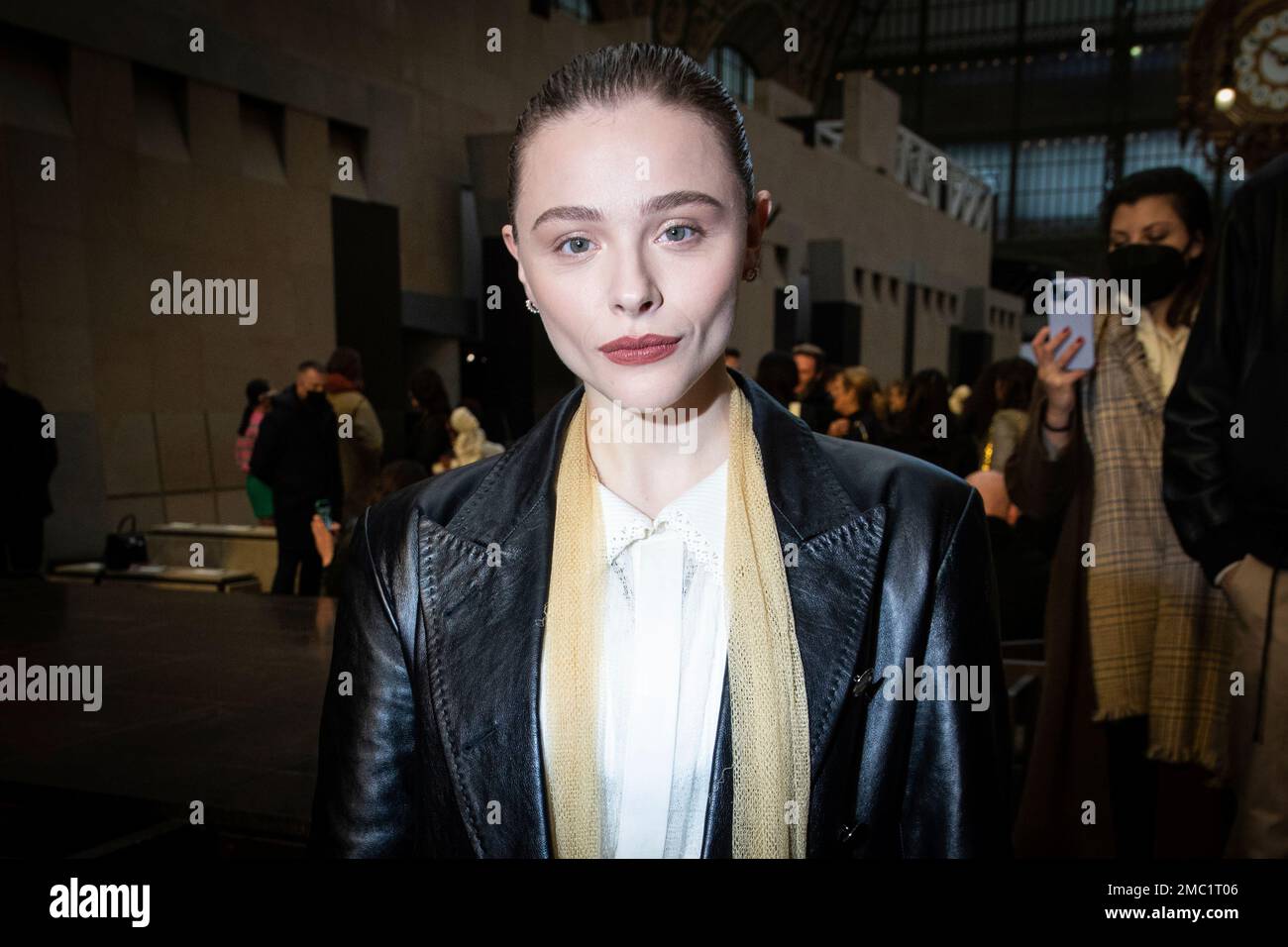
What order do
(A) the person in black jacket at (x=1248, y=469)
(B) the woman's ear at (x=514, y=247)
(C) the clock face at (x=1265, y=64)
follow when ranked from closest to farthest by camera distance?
(B) the woman's ear at (x=514, y=247) < (A) the person in black jacket at (x=1248, y=469) < (C) the clock face at (x=1265, y=64)

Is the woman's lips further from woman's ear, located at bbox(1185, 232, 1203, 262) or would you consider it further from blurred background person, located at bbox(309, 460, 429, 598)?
blurred background person, located at bbox(309, 460, 429, 598)

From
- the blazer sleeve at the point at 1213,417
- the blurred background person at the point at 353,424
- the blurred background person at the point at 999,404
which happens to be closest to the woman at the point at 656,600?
the blazer sleeve at the point at 1213,417

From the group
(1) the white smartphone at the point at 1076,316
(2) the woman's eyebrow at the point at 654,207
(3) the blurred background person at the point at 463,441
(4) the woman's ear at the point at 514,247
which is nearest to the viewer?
(2) the woman's eyebrow at the point at 654,207

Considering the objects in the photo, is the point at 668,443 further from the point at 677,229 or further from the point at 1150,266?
the point at 1150,266

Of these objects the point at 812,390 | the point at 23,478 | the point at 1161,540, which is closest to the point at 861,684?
the point at 1161,540

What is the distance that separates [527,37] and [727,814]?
11.1m

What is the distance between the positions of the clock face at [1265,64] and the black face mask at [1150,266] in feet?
8.77

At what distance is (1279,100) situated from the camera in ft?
14.9

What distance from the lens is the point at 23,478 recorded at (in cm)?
593

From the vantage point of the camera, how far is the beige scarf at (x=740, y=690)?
121 cm

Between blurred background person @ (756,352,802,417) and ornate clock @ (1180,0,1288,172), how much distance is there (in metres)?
2.42

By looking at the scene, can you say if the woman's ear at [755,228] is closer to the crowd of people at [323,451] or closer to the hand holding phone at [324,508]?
the crowd of people at [323,451]

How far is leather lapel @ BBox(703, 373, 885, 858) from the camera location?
1233 millimetres
